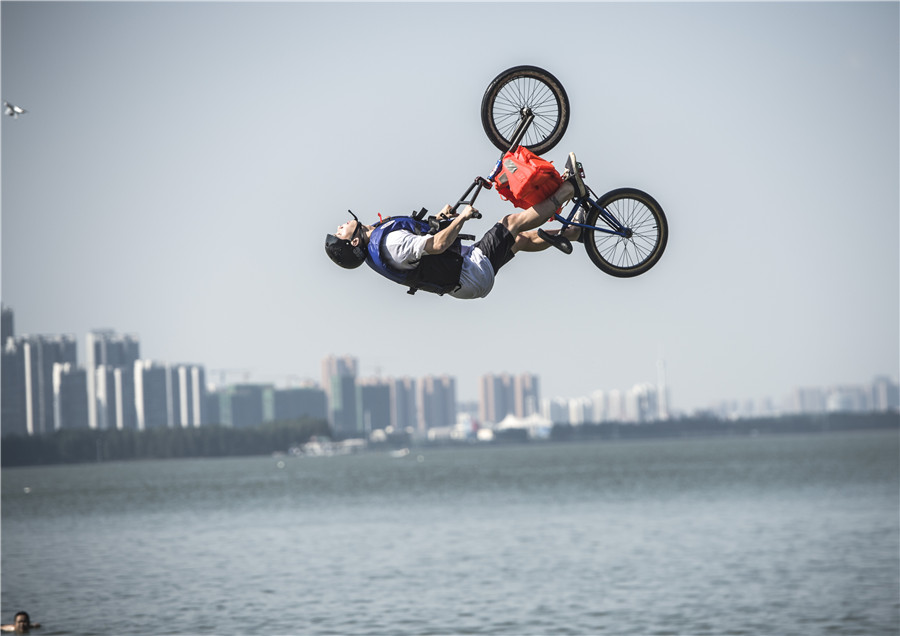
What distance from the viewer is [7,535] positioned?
240ft

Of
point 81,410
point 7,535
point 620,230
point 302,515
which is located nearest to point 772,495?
point 302,515

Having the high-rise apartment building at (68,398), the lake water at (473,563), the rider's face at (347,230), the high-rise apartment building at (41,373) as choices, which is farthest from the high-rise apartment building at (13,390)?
the rider's face at (347,230)

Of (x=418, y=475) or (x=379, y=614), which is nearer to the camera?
(x=379, y=614)

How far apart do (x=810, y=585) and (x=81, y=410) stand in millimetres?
172314

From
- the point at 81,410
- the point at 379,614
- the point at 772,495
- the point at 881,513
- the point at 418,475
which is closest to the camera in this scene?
the point at 379,614

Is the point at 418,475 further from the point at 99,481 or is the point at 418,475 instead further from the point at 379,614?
the point at 379,614

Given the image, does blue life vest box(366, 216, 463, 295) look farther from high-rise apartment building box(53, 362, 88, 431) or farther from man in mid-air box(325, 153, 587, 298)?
high-rise apartment building box(53, 362, 88, 431)

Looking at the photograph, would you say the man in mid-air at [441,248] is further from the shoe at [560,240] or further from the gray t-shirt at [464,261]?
the shoe at [560,240]

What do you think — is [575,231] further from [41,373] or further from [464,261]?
[41,373]

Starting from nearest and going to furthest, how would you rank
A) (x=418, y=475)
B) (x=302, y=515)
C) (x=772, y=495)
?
(x=302, y=515) < (x=772, y=495) < (x=418, y=475)

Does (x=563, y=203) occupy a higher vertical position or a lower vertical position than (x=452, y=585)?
higher

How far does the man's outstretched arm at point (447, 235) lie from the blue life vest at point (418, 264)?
193 mm

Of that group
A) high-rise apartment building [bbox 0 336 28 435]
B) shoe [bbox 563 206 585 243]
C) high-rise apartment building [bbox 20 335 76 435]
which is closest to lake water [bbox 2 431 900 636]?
shoe [bbox 563 206 585 243]

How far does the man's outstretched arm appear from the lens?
30.5 feet
